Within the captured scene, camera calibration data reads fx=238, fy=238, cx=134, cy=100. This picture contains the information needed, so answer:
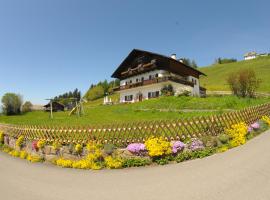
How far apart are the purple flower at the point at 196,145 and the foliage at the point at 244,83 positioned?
2743 centimetres

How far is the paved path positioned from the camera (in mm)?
6262

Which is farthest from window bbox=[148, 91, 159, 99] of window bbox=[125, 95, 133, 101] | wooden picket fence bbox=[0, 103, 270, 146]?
wooden picket fence bbox=[0, 103, 270, 146]

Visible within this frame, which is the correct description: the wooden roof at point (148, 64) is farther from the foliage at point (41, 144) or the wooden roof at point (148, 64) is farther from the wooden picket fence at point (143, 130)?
the foliage at point (41, 144)

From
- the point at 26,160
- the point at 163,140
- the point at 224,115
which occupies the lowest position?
the point at 26,160

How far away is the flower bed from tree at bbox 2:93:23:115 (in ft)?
240

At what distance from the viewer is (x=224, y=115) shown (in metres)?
11.7

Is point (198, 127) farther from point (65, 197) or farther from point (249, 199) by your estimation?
point (65, 197)

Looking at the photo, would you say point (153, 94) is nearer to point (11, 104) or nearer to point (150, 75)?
point (150, 75)

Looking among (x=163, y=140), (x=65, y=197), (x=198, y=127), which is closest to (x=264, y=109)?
(x=198, y=127)

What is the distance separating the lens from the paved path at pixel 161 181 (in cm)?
626

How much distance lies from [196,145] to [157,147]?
1.71 meters

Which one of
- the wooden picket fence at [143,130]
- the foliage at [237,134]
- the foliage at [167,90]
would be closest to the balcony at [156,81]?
the foliage at [167,90]

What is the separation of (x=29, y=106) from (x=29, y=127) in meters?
76.7

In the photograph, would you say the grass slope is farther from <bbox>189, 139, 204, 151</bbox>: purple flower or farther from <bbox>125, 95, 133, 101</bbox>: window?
<bbox>189, 139, 204, 151</bbox>: purple flower
